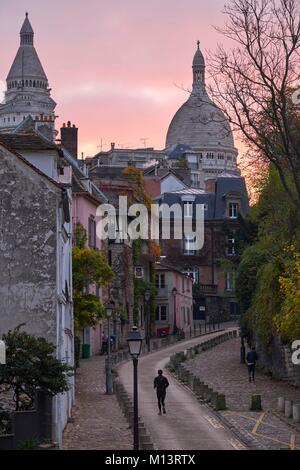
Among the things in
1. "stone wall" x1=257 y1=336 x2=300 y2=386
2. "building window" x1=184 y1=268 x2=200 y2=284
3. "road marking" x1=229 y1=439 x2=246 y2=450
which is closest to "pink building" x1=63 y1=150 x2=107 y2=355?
"stone wall" x1=257 y1=336 x2=300 y2=386

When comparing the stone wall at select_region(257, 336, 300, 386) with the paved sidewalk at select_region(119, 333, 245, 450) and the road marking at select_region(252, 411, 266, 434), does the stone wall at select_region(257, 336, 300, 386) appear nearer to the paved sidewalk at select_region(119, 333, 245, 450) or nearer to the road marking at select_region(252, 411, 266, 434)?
the paved sidewalk at select_region(119, 333, 245, 450)

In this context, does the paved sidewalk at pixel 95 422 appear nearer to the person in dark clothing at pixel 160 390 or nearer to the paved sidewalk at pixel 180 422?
the paved sidewalk at pixel 180 422

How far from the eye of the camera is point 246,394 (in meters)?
52.9

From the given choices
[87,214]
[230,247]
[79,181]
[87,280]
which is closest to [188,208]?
[230,247]

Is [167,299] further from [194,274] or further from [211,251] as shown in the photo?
[211,251]

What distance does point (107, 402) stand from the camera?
1954 inches

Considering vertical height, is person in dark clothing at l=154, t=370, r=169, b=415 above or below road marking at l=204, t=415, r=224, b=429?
above

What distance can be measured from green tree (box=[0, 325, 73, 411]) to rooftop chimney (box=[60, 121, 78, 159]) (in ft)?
150

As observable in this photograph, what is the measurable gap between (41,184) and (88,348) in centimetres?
3939

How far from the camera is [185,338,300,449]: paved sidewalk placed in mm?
38344

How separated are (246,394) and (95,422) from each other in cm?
1214

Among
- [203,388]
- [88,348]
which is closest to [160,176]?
[88,348]

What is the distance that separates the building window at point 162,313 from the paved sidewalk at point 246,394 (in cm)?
2725
